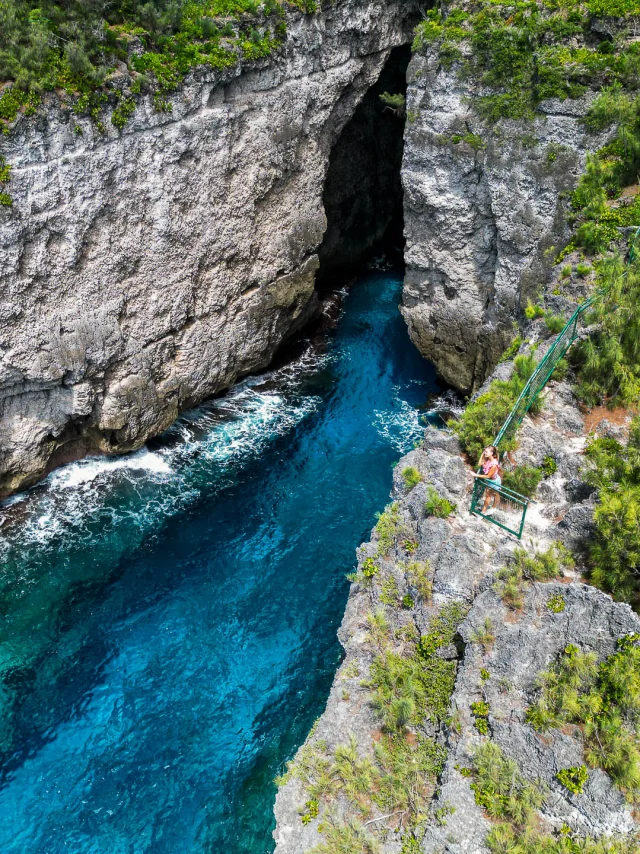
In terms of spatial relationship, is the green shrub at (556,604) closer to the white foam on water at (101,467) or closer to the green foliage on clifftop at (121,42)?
the white foam on water at (101,467)

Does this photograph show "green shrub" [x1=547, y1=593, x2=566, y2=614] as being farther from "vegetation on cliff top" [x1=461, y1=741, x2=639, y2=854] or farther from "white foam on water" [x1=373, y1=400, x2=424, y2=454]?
"white foam on water" [x1=373, y1=400, x2=424, y2=454]

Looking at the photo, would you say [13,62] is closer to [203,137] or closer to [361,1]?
[203,137]

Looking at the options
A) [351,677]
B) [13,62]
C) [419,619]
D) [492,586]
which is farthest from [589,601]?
[13,62]

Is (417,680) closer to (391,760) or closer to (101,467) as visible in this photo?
(391,760)

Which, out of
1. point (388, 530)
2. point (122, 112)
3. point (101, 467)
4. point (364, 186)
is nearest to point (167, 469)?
point (101, 467)

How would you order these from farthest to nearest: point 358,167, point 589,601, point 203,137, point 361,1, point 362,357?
point 358,167, point 362,357, point 361,1, point 203,137, point 589,601

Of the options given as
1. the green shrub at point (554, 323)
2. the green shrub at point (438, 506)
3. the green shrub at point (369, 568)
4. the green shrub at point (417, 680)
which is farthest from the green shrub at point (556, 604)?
the green shrub at point (554, 323)
